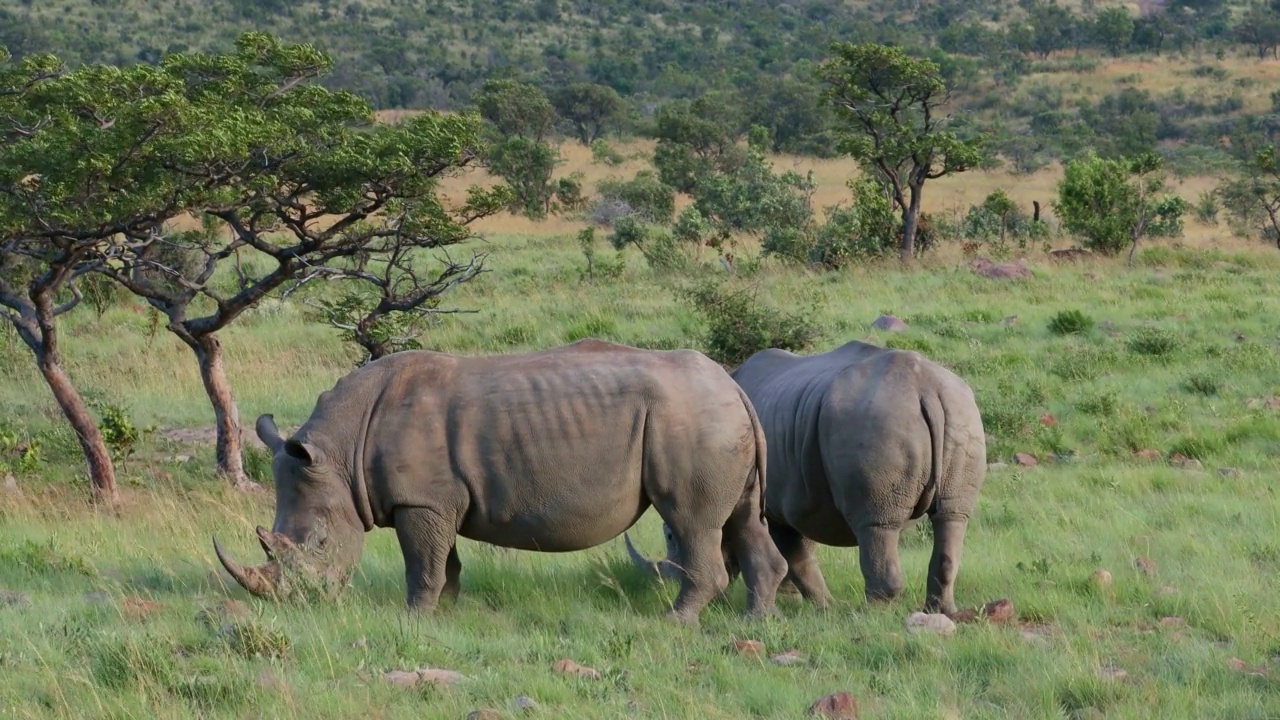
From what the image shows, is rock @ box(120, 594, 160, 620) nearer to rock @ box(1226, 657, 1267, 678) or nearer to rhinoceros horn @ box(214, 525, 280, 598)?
rhinoceros horn @ box(214, 525, 280, 598)

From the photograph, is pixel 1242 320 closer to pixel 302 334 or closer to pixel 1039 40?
pixel 302 334

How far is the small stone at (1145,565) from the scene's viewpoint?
7.82 metres

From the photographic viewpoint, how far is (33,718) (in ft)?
16.2

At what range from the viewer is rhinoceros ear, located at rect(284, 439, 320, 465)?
682 centimetres

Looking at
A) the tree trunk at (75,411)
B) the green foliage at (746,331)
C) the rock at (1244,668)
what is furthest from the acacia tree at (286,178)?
the rock at (1244,668)

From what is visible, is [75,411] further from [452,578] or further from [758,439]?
[758,439]

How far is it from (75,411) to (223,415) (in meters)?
1.13

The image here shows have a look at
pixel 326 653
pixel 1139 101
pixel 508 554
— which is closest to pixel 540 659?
pixel 326 653

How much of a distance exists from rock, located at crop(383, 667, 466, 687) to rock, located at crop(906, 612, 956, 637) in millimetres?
2126

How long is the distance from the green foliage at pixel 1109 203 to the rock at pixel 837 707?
19.1 meters

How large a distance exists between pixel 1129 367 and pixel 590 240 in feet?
36.7

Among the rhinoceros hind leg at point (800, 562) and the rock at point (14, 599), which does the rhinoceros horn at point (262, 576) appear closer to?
the rock at point (14, 599)

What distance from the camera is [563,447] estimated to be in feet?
23.0

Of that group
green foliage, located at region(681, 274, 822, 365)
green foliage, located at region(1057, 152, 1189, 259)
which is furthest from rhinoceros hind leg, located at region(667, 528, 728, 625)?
green foliage, located at region(1057, 152, 1189, 259)
